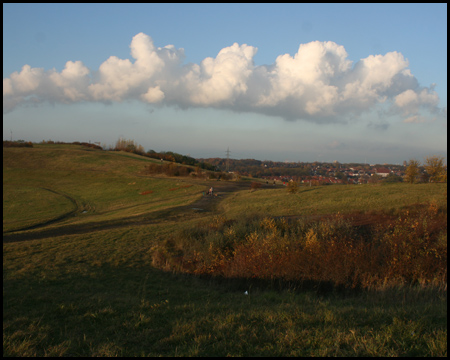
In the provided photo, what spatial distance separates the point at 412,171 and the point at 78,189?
3921 cm

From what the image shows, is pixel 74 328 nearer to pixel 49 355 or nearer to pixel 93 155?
pixel 49 355

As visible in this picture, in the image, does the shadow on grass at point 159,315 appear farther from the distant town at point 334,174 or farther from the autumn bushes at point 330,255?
the distant town at point 334,174

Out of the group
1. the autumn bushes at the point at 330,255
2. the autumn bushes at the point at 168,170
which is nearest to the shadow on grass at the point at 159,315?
the autumn bushes at the point at 330,255

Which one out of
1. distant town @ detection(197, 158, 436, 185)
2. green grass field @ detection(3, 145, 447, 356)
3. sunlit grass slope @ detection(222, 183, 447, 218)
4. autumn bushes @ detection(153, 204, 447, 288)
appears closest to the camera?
green grass field @ detection(3, 145, 447, 356)

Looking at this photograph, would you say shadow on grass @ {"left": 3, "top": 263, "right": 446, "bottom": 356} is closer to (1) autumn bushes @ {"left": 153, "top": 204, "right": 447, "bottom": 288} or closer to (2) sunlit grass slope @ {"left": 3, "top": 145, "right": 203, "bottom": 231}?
(1) autumn bushes @ {"left": 153, "top": 204, "right": 447, "bottom": 288}

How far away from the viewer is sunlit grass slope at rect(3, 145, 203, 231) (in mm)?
26953

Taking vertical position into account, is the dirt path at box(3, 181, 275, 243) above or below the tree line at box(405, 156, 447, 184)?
below

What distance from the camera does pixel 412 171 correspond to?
2859 centimetres

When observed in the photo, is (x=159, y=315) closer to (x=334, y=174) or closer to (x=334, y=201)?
(x=334, y=201)

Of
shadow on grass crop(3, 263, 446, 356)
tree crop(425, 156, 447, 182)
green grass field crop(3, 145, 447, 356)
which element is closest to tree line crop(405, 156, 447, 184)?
tree crop(425, 156, 447, 182)

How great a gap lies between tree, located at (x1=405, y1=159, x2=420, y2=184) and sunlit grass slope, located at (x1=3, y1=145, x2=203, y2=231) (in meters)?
19.7

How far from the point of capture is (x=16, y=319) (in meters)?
5.14

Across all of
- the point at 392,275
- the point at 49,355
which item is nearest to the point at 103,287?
the point at 49,355

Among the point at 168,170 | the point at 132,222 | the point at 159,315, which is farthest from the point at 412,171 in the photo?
the point at 168,170
